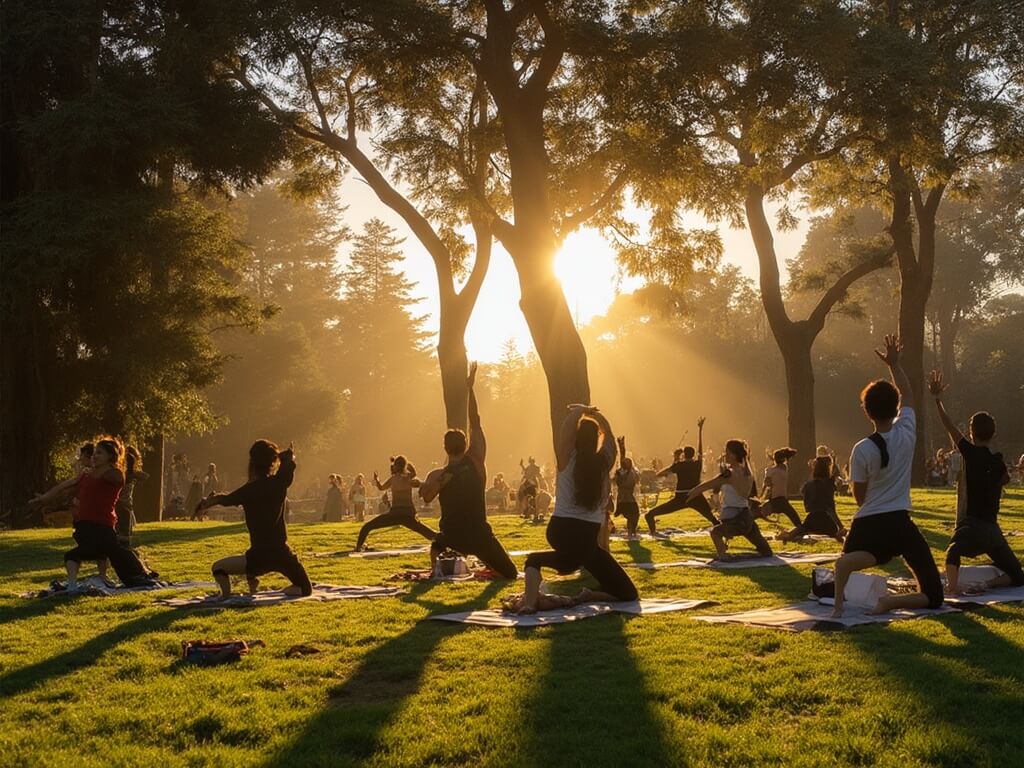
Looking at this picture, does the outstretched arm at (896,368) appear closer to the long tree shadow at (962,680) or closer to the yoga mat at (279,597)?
the long tree shadow at (962,680)

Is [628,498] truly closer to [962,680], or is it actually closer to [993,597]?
[993,597]

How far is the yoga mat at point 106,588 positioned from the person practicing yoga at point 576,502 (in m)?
4.53

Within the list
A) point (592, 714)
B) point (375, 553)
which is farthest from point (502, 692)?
point (375, 553)

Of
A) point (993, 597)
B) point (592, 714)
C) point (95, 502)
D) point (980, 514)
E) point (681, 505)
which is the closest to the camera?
point (592, 714)

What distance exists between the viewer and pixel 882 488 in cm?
928

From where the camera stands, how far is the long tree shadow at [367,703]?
18.3 feet

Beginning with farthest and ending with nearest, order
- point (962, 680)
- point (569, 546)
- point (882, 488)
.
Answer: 1. point (569, 546)
2. point (882, 488)
3. point (962, 680)

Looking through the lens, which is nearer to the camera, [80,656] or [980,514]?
[80,656]

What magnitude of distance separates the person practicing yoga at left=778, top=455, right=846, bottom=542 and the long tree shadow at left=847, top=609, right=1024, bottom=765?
8.43 m

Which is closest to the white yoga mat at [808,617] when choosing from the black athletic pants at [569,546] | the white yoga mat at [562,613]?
the white yoga mat at [562,613]

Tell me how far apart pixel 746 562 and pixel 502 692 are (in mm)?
9110

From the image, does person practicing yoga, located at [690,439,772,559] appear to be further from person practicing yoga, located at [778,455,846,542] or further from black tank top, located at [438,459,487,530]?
black tank top, located at [438,459,487,530]

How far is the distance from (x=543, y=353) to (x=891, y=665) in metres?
13.5

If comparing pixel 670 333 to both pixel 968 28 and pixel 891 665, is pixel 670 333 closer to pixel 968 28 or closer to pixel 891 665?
pixel 968 28
